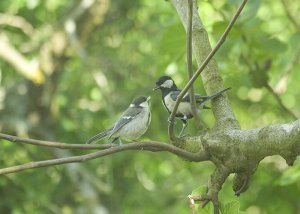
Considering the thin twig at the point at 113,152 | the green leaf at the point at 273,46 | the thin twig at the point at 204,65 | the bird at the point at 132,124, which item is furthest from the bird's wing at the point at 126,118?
the thin twig at the point at 113,152

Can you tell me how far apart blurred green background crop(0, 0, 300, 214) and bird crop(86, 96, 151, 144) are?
556 mm

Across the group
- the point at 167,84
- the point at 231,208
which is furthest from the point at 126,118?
the point at 231,208

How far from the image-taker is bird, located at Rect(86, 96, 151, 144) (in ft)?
10.5

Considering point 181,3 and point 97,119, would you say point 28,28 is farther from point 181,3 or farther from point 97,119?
point 181,3

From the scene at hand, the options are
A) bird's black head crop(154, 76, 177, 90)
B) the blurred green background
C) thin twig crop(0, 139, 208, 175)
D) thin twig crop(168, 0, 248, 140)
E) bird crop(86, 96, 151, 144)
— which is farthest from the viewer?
the blurred green background

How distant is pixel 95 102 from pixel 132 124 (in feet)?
12.5

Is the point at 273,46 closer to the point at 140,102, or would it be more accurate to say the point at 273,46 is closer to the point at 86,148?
the point at 140,102

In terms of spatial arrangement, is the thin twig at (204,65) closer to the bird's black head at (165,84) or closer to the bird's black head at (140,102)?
the bird's black head at (165,84)

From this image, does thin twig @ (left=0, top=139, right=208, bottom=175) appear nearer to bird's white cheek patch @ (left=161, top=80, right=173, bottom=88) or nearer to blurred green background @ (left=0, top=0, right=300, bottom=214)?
bird's white cheek patch @ (left=161, top=80, right=173, bottom=88)

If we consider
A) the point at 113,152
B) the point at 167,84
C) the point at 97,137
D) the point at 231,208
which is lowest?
the point at 231,208

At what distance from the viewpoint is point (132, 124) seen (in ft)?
11.0

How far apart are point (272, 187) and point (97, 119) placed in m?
3.37

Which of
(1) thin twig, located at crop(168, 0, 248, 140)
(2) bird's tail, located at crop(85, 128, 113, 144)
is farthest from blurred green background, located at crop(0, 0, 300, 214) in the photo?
(1) thin twig, located at crop(168, 0, 248, 140)

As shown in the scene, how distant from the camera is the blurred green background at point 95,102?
17.3 feet
